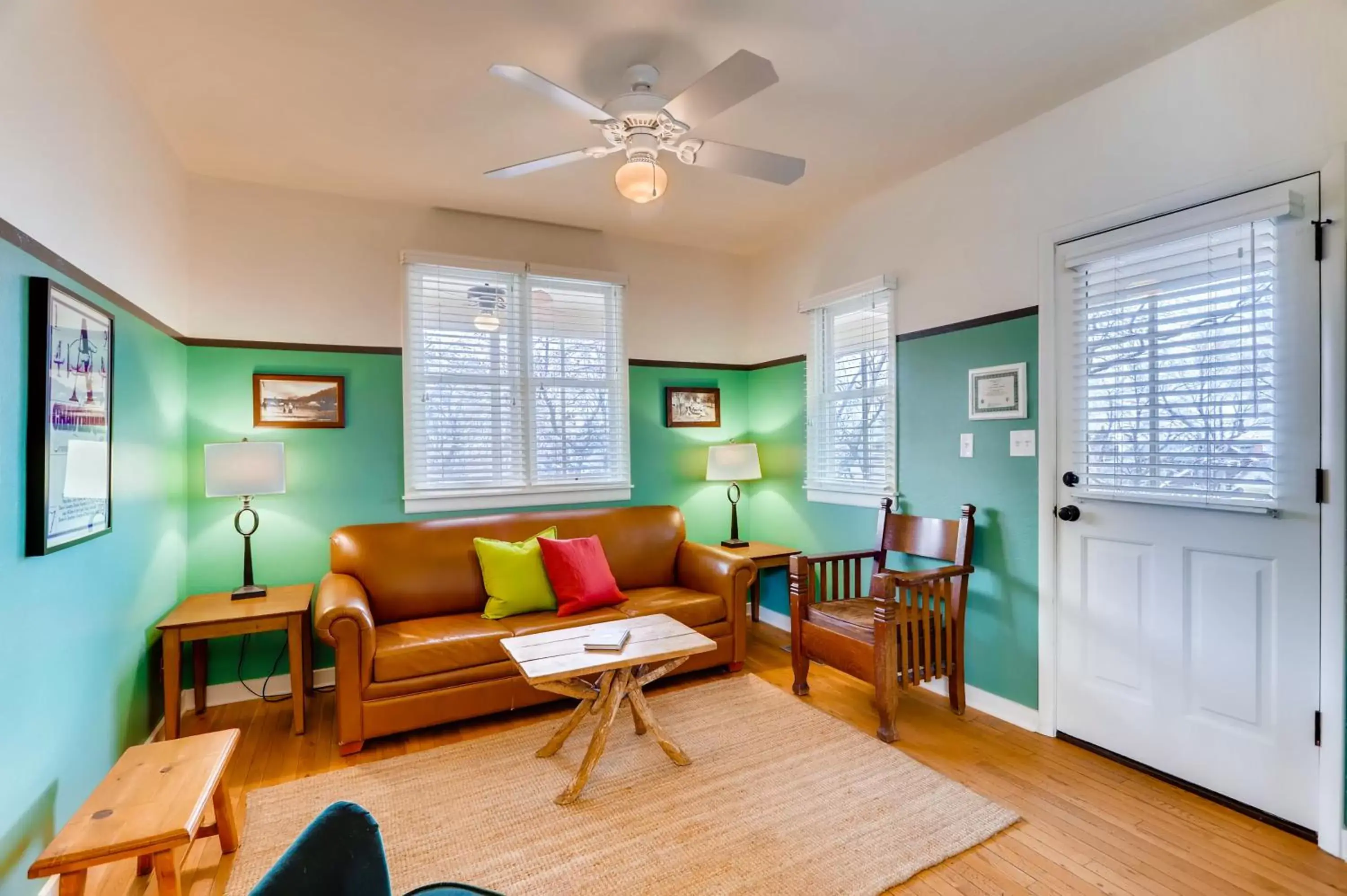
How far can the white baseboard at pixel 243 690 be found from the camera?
3.10 m

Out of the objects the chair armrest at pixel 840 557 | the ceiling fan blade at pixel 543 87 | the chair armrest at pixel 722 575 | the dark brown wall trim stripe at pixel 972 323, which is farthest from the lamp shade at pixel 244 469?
the dark brown wall trim stripe at pixel 972 323

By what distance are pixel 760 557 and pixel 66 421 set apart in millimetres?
3257

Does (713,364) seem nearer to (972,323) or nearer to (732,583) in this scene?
(732,583)

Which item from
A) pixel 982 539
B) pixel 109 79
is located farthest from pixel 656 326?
pixel 109 79

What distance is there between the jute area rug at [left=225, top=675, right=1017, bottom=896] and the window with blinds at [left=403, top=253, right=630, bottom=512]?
1.57m

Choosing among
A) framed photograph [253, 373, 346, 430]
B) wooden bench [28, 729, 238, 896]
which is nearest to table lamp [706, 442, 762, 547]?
framed photograph [253, 373, 346, 430]

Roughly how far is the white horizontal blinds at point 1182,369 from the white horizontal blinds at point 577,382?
2.64m

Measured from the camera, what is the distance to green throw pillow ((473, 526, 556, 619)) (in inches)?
128

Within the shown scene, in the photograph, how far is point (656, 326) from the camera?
4.43 metres

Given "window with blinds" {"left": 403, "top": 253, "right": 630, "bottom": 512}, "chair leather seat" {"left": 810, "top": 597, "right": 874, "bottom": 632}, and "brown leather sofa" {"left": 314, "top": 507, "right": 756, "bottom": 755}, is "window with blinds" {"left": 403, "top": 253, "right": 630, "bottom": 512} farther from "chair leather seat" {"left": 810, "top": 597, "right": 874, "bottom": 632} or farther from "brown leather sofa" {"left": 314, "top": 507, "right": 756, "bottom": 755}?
"chair leather seat" {"left": 810, "top": 597, "right": 874, "bottom": 632}

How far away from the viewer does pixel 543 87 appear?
1.97 m

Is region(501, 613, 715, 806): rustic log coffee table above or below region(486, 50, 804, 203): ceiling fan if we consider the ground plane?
below

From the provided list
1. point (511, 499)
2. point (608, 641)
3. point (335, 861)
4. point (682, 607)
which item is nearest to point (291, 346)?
point (511, 499)

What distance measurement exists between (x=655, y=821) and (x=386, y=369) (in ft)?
9.10
